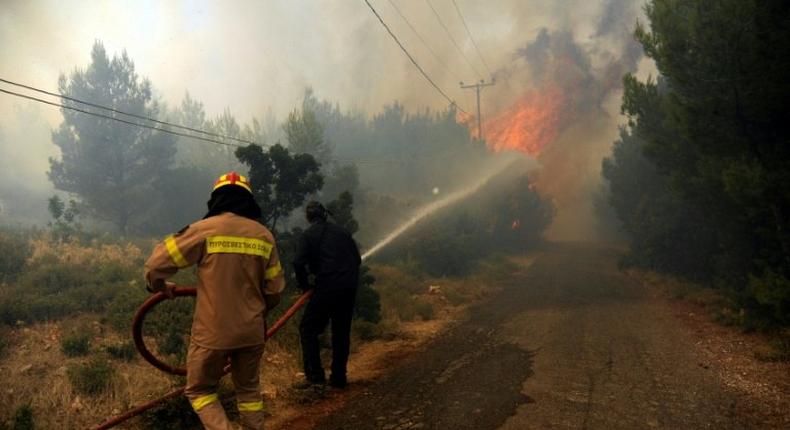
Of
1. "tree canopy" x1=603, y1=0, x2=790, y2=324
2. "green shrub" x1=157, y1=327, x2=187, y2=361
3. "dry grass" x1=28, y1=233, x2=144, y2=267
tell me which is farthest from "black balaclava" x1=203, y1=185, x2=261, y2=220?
"dry grass" x1=28, y1=233, x2=144, y2=267

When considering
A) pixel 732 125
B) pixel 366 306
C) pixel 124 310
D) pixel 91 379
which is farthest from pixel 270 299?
pixel 732 125

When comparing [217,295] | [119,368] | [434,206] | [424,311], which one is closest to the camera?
[217,295]

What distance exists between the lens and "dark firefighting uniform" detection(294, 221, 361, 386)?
18.6ft

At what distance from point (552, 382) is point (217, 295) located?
13.8 ft

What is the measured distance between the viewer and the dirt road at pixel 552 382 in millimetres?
4801

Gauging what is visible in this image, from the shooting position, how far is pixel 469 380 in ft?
19.9

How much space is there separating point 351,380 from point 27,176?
2607 inches

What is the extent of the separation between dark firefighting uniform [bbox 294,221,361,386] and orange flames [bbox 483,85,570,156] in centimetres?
3990

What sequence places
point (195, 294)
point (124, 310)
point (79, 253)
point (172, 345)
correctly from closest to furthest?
point (195, 294)
point (172, 345)
point (124, 310)
point (79, 253)

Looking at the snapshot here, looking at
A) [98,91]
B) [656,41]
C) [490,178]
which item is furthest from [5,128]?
[656,41]

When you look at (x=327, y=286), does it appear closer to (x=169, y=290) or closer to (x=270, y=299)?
(x=270, y=299)

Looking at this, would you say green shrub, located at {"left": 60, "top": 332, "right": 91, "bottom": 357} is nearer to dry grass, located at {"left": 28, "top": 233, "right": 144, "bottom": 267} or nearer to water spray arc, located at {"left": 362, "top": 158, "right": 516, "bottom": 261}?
dry grass, located at {"left": 28, "top": 233, "right": 144, "bottom": 267}

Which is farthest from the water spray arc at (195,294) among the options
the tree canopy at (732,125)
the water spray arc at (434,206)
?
the tree canopy at (732,125)

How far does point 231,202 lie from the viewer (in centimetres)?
361
